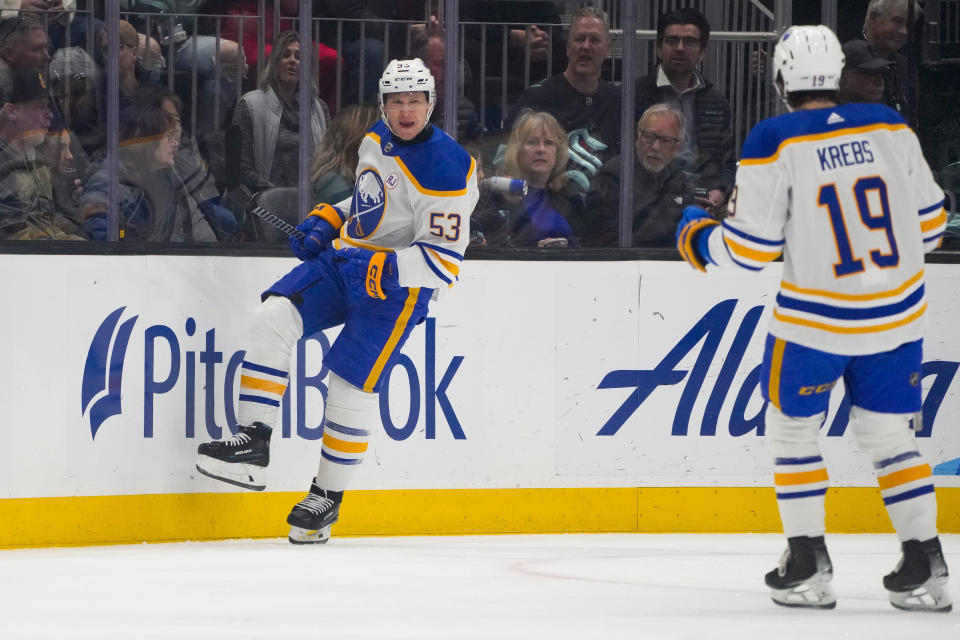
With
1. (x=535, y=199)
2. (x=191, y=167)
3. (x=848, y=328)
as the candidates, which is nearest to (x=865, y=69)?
(x=535, y=199)

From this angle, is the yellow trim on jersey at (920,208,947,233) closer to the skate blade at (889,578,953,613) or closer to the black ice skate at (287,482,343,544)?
the skate blade at (889,578,953,613)

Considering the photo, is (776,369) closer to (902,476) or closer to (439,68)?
(902,476)

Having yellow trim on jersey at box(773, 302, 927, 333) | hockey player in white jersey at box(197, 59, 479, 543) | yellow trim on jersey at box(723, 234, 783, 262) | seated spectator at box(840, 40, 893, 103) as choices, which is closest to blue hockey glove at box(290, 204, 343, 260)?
hockey player in white jersey at box(197, 59, 479, 543)

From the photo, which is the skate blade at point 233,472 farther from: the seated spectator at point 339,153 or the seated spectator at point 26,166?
the seated spectator at point 339,153

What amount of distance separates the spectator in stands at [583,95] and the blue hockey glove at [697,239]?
1.76 m

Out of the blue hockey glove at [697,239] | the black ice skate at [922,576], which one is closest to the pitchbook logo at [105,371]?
the blue hockey glove at [697,239]

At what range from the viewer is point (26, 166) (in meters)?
4.94

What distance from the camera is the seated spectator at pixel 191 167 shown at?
5.11 m

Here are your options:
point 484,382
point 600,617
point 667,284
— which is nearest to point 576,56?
point 667,284

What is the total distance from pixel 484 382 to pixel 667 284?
2.34 ft

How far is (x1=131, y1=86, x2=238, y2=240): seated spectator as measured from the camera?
16.8 ft

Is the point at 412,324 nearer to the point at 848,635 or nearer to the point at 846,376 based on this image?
the point at 846,376

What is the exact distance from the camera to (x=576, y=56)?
213 inches

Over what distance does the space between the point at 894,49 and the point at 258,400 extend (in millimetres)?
2595
